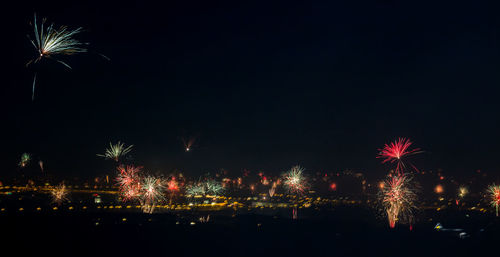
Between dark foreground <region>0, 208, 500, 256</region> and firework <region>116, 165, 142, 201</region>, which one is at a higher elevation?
firework <region>116, 165, 142, 201</region>

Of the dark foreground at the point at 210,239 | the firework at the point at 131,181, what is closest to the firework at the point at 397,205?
the dark foreground at the point at 210,239

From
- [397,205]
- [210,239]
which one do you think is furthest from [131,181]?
[397,205]

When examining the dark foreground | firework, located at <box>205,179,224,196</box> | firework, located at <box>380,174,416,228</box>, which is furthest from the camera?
firework, located at <box>205,179,224,196</box>

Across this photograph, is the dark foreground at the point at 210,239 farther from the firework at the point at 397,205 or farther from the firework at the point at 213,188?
the firework at the point at 213,188

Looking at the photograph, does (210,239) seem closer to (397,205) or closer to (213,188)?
(397,205)

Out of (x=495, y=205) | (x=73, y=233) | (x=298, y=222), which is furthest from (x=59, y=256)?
(x=495, y=205)

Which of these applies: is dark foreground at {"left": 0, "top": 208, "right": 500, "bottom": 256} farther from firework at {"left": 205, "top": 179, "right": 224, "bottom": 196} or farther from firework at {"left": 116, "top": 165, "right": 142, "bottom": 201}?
firework at {"left": 205, "top": 179, "right": 224, "bottom": 196}

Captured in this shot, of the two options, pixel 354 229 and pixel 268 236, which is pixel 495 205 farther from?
pixel 268 236

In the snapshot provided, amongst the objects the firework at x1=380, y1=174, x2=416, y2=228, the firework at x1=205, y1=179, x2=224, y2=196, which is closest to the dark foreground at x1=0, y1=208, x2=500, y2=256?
the firework at x1=380, y1=174, x2=416, y2=228
